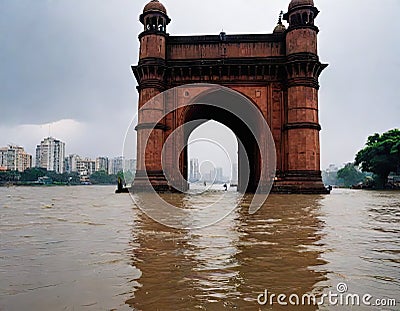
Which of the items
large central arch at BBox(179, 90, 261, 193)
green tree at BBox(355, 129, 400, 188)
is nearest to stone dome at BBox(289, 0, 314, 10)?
large central arch at BBox(179, 90, 261, 193)

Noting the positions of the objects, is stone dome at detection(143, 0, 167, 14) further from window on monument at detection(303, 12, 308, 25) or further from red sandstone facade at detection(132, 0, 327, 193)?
window on monument at detection(303, 12, 308, 25)

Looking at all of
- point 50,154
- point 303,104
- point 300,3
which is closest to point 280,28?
point 300,3

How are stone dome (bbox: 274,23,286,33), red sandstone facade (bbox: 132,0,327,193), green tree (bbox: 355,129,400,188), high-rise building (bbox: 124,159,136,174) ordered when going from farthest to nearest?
green tree (bbox: 355,129,400,188)
stone dome (bbox: 274,23,286,33)
high-rise building (bbox: 124,159,136,174)
red sandstone facade (bbox: 132,0,327,193)

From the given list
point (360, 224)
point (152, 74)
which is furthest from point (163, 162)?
point (360, 224)

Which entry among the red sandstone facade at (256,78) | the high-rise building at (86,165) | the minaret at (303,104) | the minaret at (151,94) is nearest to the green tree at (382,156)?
the minaret at (303,104)

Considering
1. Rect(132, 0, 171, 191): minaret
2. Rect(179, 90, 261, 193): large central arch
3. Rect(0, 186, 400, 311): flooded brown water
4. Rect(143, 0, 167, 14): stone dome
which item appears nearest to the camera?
Rect(0, 186, 400, 311): flooded brown water
